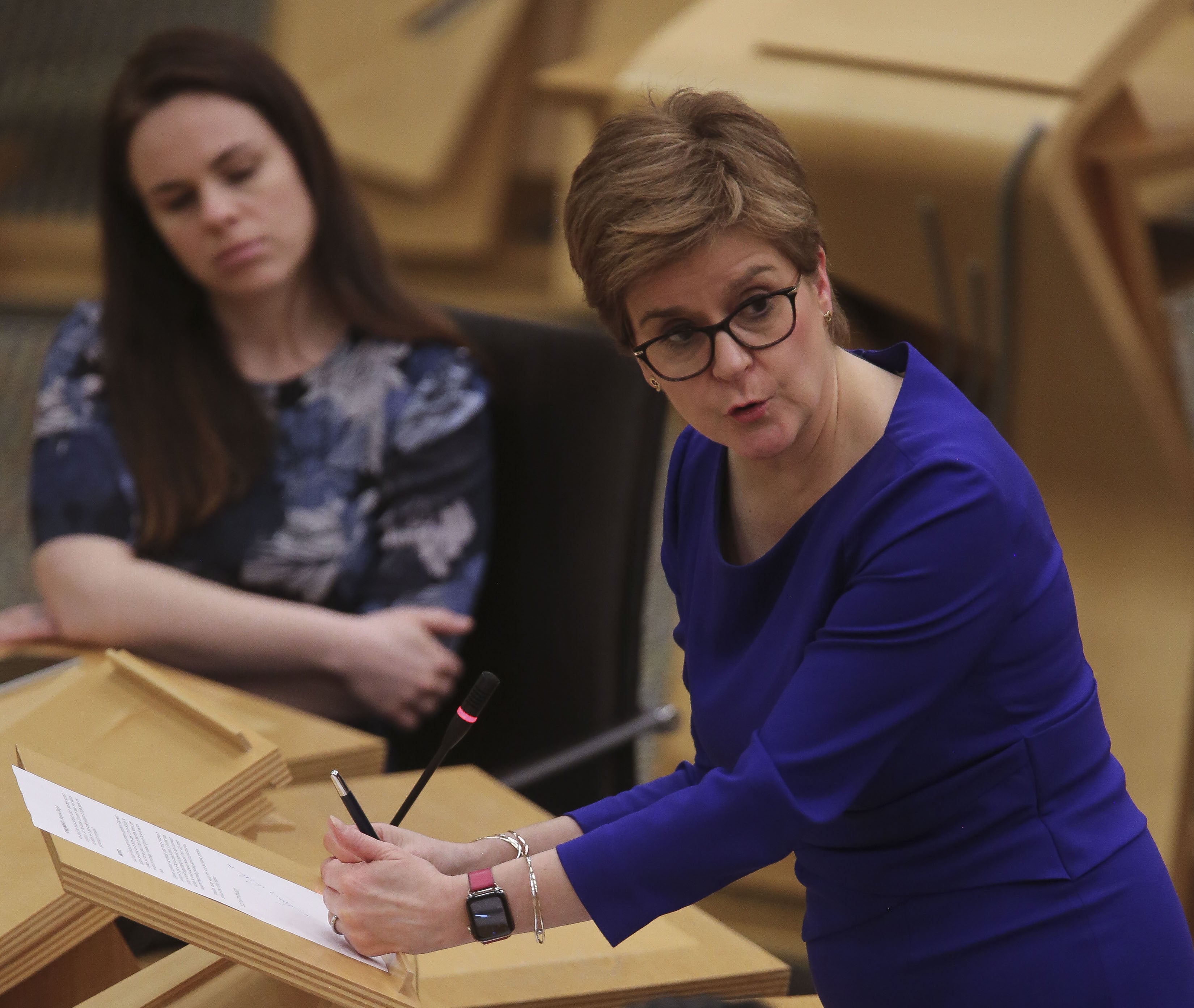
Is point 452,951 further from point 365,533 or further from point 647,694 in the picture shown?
point 647,694

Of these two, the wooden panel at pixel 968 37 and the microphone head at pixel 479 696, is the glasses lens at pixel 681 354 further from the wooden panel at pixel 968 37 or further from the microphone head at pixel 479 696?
the wooden panel at pixel 968 37

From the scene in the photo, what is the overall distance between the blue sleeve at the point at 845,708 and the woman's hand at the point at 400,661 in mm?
702

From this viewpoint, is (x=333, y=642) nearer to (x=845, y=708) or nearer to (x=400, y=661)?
(x=400, y=661)

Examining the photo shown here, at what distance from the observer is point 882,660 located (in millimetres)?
832

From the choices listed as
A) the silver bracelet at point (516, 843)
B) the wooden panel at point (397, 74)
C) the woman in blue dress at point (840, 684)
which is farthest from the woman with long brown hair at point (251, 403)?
the wooden panel at point (397, 74)

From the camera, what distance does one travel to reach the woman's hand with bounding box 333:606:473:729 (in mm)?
1526

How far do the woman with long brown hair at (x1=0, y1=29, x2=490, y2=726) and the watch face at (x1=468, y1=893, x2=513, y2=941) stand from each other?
723mm

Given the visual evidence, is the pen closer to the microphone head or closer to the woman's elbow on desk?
the microphone head

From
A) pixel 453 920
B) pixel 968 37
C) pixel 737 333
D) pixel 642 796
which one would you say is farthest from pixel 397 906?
pixel 968 37

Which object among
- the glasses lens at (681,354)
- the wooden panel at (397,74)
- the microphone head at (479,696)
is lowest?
the wooden panel at (397,74)

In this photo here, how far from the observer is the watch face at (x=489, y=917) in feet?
2.72

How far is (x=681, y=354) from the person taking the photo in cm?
90

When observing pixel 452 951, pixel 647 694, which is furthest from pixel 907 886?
pixel 647 694

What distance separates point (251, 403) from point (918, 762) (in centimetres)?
107
